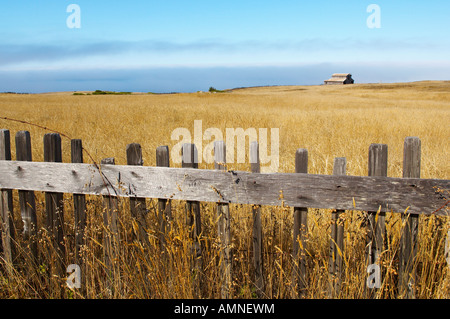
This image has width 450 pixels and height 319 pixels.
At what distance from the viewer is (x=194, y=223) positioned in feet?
8.43

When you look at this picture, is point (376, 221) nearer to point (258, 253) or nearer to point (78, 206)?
point (258, 253)

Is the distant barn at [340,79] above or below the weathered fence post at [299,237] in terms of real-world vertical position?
above

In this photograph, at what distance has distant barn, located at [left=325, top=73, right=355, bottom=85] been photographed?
287 feet

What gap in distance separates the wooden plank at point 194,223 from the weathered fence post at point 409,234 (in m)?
1.44

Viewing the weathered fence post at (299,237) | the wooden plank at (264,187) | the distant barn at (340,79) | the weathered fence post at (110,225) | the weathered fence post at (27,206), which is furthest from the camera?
the distant barn at (340,79)

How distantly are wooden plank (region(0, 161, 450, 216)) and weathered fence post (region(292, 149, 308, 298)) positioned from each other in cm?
10

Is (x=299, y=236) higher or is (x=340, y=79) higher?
(x=340, y=79)

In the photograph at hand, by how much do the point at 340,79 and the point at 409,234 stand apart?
9236cm

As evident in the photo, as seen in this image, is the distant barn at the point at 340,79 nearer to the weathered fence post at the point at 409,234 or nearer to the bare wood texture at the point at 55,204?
the weathered fence post at the point at 409,234

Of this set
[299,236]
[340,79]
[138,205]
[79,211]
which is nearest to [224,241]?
[299,236]

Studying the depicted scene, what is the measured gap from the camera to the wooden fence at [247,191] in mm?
2416

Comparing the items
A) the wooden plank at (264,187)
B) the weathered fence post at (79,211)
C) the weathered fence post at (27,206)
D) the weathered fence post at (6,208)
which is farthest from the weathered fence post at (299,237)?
the weathered fence post at (6,208)

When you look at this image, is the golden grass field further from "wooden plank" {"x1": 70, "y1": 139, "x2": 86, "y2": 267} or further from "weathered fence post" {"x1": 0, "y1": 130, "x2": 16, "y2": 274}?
"weathered fence post" {"x1": 0, "y1": 130, "x2": 16, "y2": 274}
